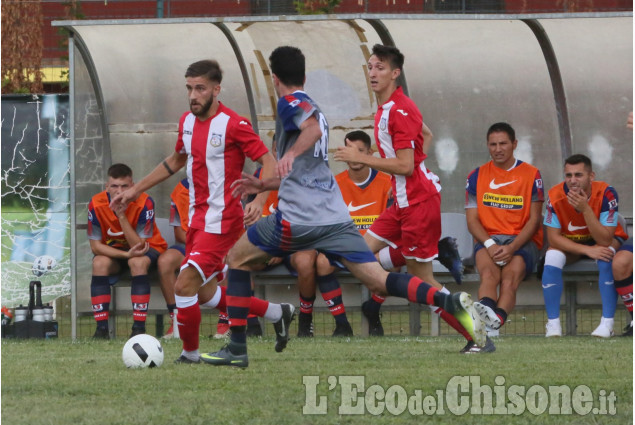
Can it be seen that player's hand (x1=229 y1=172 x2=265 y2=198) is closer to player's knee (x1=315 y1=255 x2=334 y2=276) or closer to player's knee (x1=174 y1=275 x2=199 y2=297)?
player's knee (x1=174 y1=275 x2=199 y2=297)

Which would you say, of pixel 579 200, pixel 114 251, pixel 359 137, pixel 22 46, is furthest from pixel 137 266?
pixel 22 46

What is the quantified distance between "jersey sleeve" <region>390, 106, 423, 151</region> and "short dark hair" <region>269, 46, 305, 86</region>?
4.83 feet

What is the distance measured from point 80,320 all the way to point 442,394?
702 centimetres

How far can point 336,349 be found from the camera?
7.85m

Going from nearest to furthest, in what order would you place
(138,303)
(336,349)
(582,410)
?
(582,410) → (336,349) → (138,303)

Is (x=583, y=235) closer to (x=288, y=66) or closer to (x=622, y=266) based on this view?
(x=622, y=266)

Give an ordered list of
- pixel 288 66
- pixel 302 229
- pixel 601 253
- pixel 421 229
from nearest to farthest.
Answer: pixel 302 229 < pixel 288 66 < pixel 421 229 < pixel 601 253

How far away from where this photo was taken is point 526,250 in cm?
966

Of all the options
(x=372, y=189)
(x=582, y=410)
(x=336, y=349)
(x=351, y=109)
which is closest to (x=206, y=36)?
(x=351, y=109)

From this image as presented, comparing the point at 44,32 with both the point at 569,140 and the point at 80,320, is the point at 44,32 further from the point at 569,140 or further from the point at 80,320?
the point at 569,140

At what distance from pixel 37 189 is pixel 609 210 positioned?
5329 mm

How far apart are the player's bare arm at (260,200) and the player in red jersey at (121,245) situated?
3.21 metres

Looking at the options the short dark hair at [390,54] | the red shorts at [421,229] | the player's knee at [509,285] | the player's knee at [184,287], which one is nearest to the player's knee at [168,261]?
the red shorts at [421,229]

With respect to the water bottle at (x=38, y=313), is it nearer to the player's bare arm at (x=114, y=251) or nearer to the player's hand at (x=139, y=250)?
the player's bare arm at (x=114, y=251)
